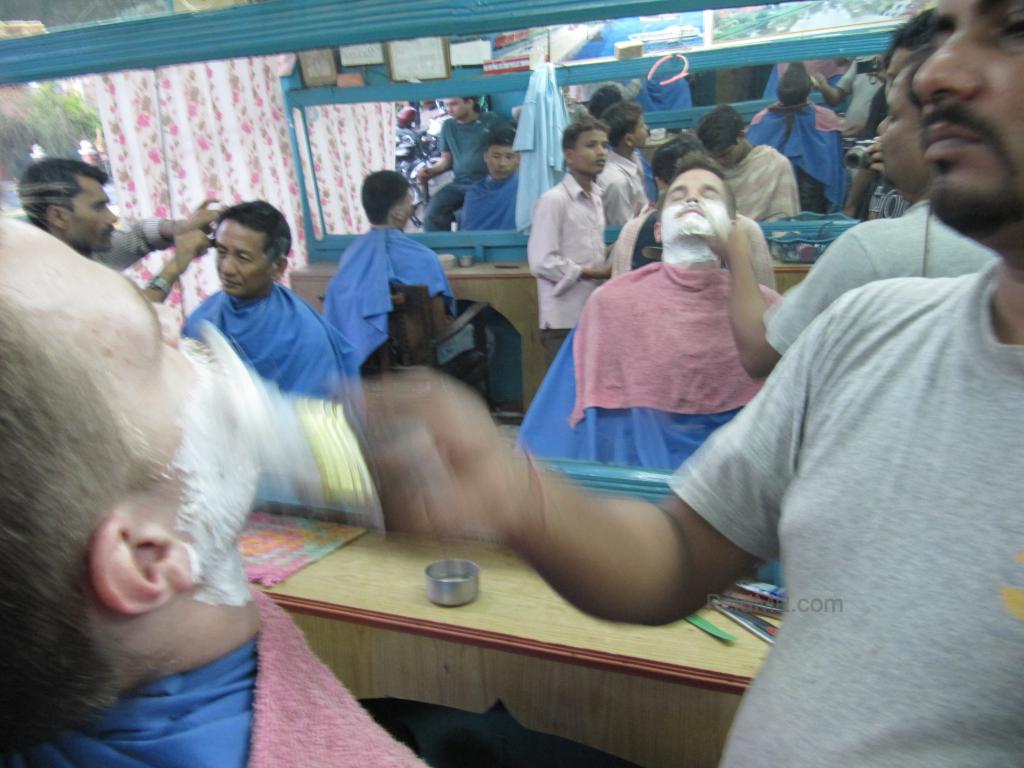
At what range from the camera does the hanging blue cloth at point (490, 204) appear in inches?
83.6

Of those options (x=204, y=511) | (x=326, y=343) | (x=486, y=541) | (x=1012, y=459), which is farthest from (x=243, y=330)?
(x=1012, y=459)

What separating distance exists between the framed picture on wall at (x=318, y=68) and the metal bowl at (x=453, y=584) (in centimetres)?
136

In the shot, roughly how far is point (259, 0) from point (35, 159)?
2.45 ft

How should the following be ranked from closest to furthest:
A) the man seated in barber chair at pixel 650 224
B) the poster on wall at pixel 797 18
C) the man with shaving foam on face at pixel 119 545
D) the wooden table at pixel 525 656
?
1. the man with shaving foam on face at pixel 119 545
2. the wooden table at pixel 525 656
3. the poster on wall at pixel 797 18
4. the man seated in barber chair at pixel 650 224

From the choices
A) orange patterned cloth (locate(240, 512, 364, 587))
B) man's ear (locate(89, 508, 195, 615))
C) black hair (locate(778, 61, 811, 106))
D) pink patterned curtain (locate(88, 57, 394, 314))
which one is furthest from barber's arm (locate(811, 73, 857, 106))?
man's ear (locate(89, 508, 195, 615))

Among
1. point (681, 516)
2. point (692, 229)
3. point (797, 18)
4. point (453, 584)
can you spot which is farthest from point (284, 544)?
point (797, 18)

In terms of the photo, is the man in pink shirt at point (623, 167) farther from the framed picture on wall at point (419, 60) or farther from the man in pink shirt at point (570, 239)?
the framed picture on wall at point (419, 60)

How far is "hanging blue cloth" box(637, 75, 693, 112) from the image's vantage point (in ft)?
6.30

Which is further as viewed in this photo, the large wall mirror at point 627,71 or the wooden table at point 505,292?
the wooden table at point 505,292

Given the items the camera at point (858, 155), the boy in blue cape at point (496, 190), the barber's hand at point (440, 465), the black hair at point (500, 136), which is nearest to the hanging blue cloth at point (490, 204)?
the boy in blue cape at point (496, 190)

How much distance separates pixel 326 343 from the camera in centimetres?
184

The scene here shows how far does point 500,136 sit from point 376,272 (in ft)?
1.98

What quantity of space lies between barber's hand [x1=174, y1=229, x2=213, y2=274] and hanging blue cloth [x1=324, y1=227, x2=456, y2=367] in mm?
351

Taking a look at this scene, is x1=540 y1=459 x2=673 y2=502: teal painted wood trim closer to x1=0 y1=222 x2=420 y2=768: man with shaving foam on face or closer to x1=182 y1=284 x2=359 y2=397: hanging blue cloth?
x1=182 y1=284 x2=359 y2=397: hanging blue cloth
